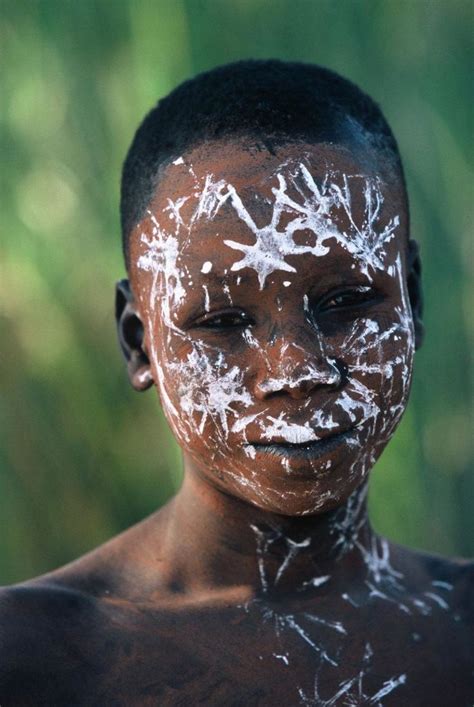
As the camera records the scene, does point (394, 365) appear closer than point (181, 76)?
Yes

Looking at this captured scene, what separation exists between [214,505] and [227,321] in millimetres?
367

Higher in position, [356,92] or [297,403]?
[356,92]

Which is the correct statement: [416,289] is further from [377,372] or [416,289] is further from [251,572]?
[251,572]

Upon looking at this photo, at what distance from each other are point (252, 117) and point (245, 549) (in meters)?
0.73

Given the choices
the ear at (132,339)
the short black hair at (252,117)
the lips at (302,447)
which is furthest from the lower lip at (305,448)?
the short black hair at (252,117)

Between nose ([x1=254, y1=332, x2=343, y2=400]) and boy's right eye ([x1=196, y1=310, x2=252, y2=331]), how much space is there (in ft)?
0.21

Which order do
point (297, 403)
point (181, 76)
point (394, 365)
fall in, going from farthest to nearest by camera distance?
point (181, 76) → point (394, 365) → point (297, 403)

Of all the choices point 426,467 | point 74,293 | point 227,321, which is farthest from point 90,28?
point 227,321

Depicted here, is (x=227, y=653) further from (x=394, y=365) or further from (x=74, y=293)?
(x=74, y=293)

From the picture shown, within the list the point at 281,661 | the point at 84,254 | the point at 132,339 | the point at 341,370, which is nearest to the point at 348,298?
the point at 341,370

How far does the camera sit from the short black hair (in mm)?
1758

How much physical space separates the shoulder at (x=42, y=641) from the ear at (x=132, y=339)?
38cm

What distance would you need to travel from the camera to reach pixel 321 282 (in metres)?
1.68

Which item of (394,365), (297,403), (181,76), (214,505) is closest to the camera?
(297,403)
